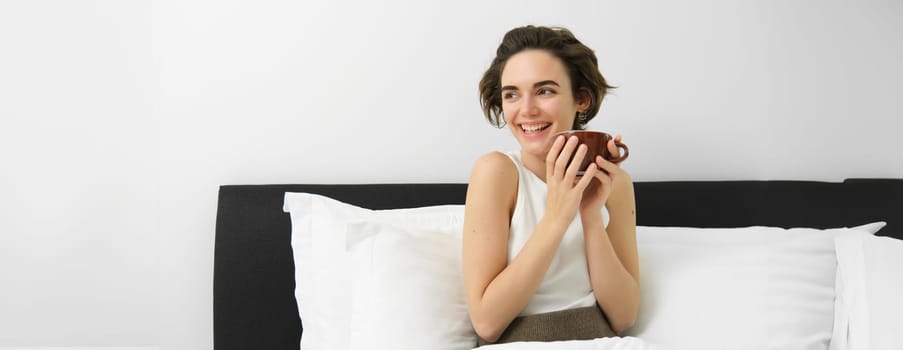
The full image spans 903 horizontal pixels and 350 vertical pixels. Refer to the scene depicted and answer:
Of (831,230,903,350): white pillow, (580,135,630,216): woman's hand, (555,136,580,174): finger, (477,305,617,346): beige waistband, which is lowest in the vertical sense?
(477,305,617,346): beige waistband

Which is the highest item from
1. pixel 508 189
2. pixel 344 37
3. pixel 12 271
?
pixel 344 37

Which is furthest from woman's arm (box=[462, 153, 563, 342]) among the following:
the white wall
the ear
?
the white wall

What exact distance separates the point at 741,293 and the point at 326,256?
0.87 metres

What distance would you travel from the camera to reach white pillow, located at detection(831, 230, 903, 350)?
139 cm

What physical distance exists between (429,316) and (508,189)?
29 centimetres

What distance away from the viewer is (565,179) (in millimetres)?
1311

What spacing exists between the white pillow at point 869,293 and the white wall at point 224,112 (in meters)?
0.62

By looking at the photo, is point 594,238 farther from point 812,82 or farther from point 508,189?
point 812,82

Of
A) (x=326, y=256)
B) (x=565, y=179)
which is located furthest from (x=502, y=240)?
(x=326, y=256)

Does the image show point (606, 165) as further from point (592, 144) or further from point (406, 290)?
point (406, 290)

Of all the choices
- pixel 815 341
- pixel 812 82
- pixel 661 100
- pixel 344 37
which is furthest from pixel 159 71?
pixel 812 82

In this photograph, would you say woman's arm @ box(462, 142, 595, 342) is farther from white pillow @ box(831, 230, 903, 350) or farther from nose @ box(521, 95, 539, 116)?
white pillow @ box(831, 230, 903, 350)

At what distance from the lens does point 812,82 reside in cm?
210

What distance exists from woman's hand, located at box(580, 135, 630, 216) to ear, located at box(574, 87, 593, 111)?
224 mm
